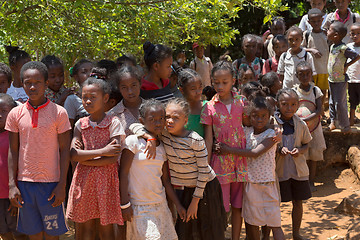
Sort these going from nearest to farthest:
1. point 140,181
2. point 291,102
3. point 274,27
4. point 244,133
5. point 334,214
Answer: point 140,181 < point 244,133 < point 291,102 < point 334,214 < point 274,27

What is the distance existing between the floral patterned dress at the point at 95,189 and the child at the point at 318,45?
4.29m

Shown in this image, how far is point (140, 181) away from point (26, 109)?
988mm

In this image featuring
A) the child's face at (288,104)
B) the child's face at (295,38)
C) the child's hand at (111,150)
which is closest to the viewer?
the child's hand at (111,150)

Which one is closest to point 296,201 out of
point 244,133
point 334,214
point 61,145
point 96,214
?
point 244,133

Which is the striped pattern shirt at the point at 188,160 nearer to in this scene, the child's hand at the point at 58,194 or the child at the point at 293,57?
the child's hand at the point at 58,194

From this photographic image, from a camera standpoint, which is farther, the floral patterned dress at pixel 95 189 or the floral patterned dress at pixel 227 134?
the floral patterned dress at pixel 227 134

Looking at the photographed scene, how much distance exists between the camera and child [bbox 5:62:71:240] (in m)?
3.12

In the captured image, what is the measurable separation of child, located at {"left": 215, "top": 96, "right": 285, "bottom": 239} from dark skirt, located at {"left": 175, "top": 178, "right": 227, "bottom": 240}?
0.53 m

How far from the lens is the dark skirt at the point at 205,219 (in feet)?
10.7

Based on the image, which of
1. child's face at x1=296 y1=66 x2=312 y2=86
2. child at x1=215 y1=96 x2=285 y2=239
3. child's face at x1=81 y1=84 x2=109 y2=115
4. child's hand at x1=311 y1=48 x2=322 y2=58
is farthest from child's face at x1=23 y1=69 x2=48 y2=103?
child's hand at x1=311 y1=48 x2=322 y2=58

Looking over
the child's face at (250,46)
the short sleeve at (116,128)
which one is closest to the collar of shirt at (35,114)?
the short sleeve at (116,128)

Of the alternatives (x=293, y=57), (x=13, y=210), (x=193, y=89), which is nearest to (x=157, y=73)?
(x=193, y=89)

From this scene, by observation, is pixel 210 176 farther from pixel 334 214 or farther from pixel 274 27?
pixel 274 27

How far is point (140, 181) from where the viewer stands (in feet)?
10.4
